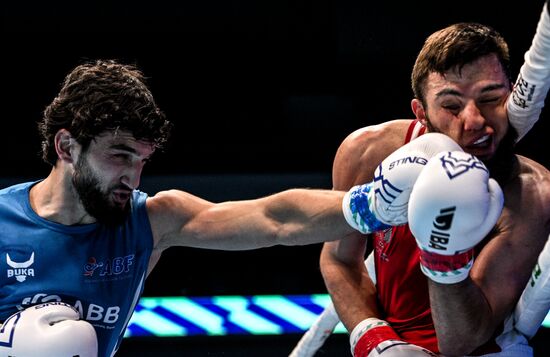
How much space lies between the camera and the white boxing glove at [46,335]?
2.58 meters

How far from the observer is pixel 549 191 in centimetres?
300

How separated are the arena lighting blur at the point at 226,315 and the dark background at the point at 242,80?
256 millimetres

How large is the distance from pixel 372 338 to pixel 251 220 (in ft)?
1.85

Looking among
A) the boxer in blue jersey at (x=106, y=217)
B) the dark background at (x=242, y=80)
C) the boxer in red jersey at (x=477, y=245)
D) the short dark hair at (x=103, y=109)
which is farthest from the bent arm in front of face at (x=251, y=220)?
the dark background at (x=242, y=80)

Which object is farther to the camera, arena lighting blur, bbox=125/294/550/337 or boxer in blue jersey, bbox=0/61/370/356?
arena lighting blur, bbox=125/294/550/337

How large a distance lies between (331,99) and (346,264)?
2.14 meters

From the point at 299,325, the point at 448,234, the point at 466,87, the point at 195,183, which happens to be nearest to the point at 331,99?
the point at 195,183

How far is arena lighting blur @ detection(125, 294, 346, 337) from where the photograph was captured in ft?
Answer: 15.7

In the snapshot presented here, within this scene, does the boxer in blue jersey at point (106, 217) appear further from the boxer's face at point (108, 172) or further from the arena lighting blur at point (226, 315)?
the arena lighting blur at point (226, 315)

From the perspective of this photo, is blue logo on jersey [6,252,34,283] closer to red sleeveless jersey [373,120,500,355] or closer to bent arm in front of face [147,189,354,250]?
bent arm in front of face [147,189,354,250]

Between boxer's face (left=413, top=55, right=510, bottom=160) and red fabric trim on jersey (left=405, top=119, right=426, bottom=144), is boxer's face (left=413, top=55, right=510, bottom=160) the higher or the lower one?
the higher one

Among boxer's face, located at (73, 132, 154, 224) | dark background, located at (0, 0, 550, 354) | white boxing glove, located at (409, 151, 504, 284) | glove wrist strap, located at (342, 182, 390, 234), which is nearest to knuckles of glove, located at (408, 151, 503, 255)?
white boxing glove, located at (409, 151, 504, 284)

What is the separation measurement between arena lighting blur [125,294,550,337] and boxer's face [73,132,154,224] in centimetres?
199

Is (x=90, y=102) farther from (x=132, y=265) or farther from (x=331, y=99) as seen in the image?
(x=331, y=99)
